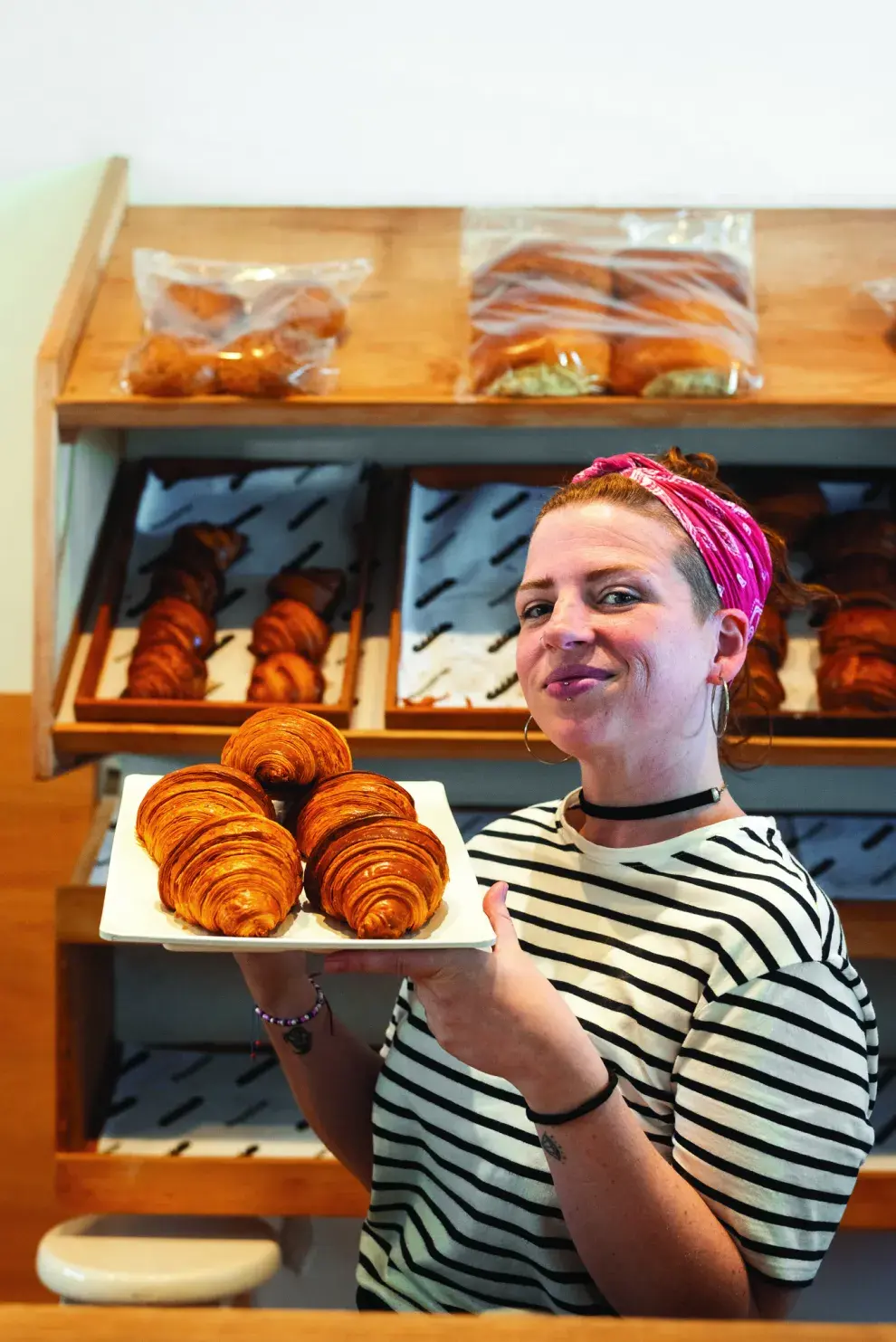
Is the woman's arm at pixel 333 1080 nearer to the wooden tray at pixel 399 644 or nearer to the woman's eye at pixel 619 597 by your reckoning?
the woman's eye at pixel 619 597

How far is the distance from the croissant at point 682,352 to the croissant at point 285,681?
617 mm

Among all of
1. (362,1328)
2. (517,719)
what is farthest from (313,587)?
(362,1328)

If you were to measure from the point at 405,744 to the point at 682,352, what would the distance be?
69 cm

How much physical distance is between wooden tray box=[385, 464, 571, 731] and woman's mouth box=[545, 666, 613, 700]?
Answer: 744 mm

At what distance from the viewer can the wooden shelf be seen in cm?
174

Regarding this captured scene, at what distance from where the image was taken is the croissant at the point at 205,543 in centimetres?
199

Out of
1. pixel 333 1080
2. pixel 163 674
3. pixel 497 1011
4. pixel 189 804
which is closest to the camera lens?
pixel 497 1011

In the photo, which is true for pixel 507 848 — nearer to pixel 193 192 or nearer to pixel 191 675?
pixel 191 675

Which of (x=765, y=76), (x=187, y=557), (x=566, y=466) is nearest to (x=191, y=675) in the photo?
(x=187, y=557)

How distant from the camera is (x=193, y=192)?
220 cm

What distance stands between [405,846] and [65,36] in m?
1.88

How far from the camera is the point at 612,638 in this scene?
1015mm

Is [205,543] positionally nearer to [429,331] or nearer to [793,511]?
[429,331]

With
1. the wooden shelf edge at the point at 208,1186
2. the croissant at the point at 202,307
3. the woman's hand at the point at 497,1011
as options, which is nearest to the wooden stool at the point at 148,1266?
the wooden shelf edge at the point at 208,1186
